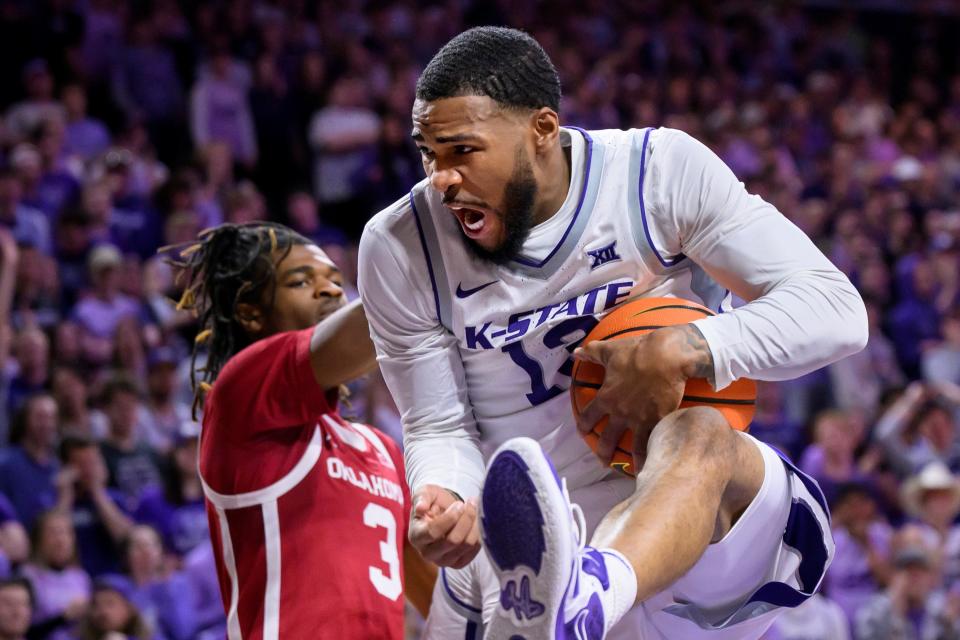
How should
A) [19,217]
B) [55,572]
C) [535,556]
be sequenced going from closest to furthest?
[535,556], [55,572], [19,217]

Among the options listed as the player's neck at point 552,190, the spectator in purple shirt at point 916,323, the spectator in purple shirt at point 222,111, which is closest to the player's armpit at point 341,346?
the player's neck at point 552,190

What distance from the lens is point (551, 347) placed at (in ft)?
10.0

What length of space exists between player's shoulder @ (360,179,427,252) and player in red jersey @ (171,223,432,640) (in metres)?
0.32

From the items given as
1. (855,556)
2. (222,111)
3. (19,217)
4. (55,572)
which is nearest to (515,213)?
(55,572)

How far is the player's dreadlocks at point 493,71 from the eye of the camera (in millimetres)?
2896

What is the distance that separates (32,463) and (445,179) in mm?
3746

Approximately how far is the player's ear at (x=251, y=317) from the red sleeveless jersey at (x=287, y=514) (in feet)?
1.20

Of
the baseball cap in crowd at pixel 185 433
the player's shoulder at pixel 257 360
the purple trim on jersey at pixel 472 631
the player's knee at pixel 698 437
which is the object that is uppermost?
the player's knee at pixel 698 437

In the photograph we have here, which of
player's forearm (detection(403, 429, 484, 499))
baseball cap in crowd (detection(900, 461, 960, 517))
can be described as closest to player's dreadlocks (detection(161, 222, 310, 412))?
player's forearm (detection(403, 429, 484, 499))

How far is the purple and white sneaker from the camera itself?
2.33 m

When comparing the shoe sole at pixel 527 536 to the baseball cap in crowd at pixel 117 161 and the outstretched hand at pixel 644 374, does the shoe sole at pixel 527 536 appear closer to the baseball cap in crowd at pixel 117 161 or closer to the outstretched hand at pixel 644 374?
the outstretched hand at pixel 644 374

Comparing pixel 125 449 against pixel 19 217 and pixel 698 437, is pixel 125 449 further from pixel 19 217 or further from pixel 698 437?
pixel 698 437

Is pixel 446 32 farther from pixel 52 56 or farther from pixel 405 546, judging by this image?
pixel 405 546

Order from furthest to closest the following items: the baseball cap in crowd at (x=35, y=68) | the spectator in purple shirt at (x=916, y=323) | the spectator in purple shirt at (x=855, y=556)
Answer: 1. the spectator in purple shirt at (x=916, y=323)
2. the baseball cap in crowd at (x=35, y=68)
3. the spectator in purple shirt at (x=855, y=556)
